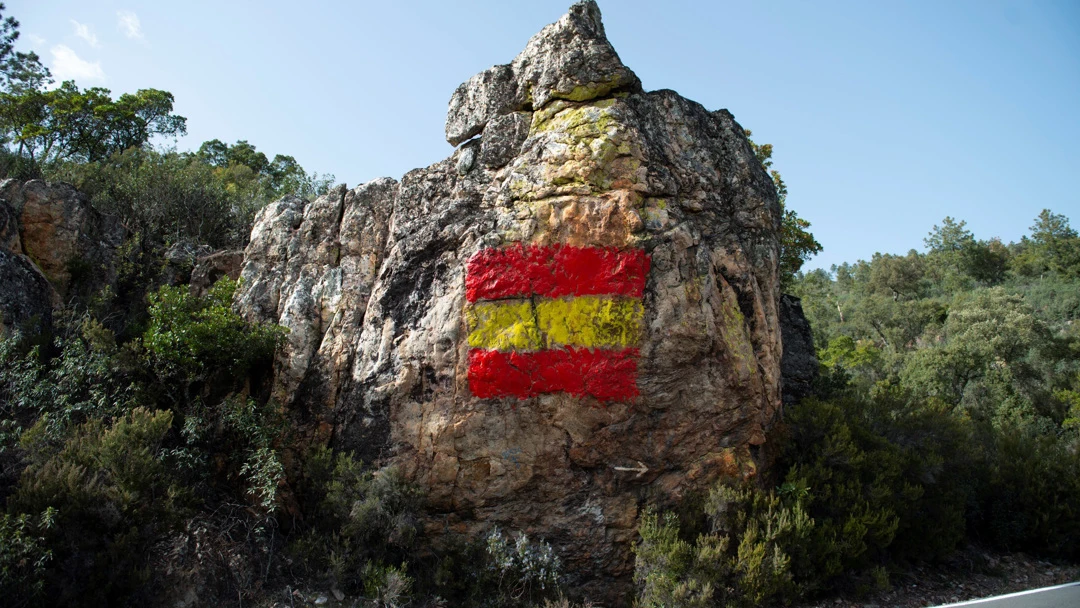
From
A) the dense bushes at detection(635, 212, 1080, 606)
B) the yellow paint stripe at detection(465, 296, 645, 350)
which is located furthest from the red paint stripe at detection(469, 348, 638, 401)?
the dense bushes at detection(635, 212, 1080, 606)

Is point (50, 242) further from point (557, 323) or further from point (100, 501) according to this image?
point (557, 323)

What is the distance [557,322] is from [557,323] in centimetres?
1

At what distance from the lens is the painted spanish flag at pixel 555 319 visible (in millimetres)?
8062

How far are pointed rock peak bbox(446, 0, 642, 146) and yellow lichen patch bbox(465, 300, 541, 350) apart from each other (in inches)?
124

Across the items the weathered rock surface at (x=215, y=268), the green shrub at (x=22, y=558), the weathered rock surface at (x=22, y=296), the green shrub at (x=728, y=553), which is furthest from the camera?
the weathered rock surface at (x=215, y=268)

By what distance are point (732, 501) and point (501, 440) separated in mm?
2955

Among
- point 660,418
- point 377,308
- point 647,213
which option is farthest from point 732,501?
point 377,308

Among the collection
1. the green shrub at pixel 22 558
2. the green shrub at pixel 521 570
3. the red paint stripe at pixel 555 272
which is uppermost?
the red paint stripe at pixel 555 272

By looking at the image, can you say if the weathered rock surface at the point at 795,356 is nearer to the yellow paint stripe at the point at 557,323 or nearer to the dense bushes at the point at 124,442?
the yellow paint stripe at the point at 557,323

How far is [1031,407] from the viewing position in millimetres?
20328

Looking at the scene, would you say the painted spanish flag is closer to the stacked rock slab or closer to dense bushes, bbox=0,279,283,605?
the stacked rock slab

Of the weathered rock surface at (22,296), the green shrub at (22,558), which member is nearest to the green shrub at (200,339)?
the weathered rock surface at (22,296)

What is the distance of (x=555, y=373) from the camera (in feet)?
26.5

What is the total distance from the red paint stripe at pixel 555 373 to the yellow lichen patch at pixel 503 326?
13 centimetres
